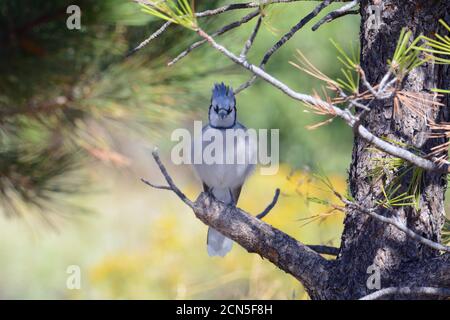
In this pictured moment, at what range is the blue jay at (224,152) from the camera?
2.39m

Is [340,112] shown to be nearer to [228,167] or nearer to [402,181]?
[402,181]

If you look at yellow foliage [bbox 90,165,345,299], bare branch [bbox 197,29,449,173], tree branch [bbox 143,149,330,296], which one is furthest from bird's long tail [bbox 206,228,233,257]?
yellow foliage [bbox 90,165,345,299]

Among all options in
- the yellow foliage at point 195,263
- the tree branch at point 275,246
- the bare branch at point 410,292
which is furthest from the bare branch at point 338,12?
the yellow foliage at point 195,263

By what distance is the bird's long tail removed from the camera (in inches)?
95.9

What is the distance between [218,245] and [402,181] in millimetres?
922

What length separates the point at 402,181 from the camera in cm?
167

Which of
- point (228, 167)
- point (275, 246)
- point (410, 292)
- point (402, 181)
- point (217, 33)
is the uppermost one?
point (217, 33)

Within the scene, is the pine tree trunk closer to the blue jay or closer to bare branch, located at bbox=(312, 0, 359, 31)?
bare branch, located at bbox=(312, 0, 359, 31)

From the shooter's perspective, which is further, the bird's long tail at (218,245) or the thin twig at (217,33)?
the bird's long tail at (218,245)

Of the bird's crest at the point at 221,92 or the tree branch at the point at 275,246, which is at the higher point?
the bird's crest at the point at 221,92

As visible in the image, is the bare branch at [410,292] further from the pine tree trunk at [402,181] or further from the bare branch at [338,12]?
the bare branch at [338,12]

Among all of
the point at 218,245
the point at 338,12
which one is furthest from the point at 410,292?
the point at 218,245

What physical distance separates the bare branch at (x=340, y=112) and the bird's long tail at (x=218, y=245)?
1.11 meters
